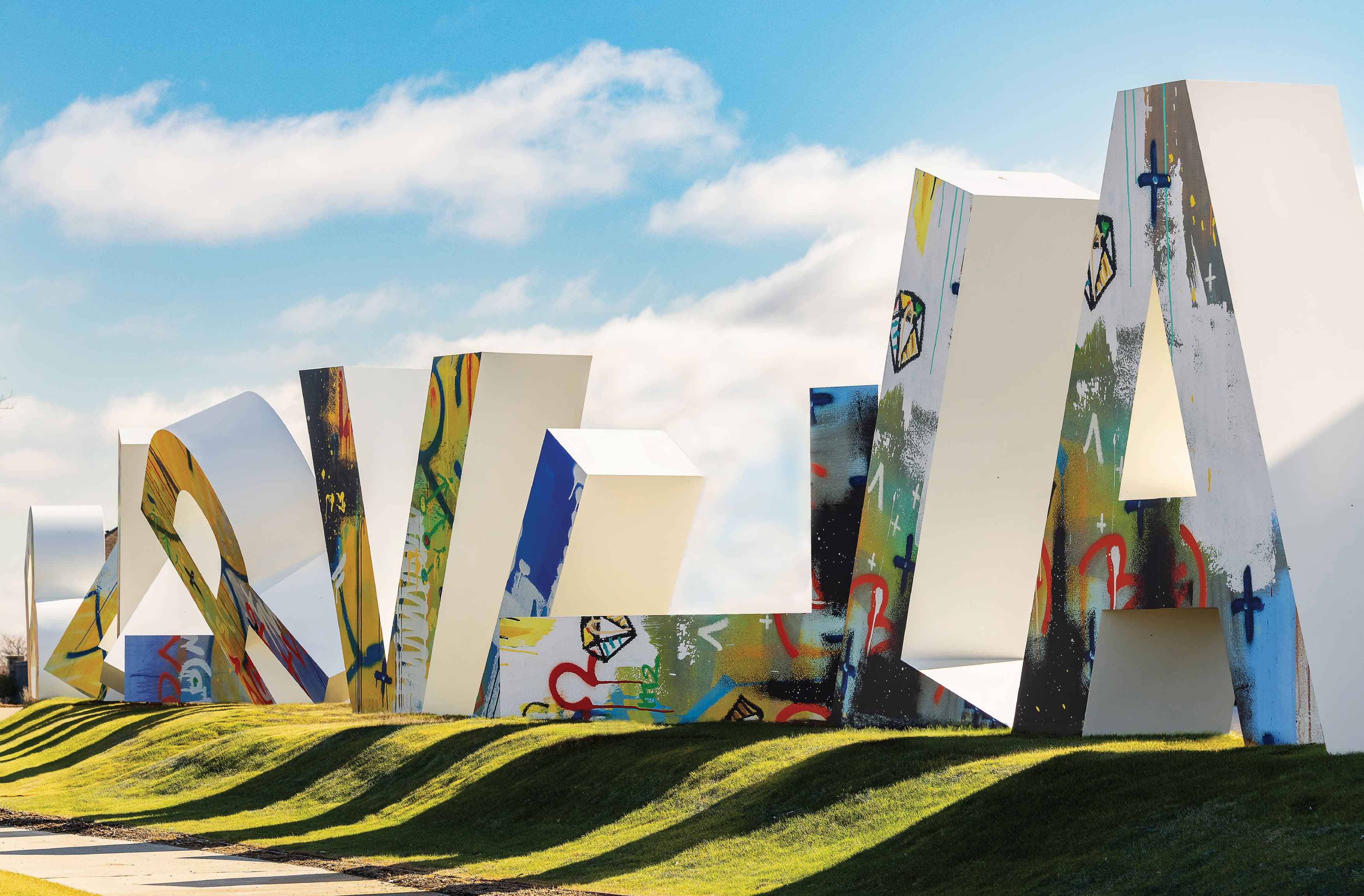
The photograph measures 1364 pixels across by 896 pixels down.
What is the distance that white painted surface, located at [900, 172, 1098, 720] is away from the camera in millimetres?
14242

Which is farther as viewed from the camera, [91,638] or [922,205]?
[91,638]

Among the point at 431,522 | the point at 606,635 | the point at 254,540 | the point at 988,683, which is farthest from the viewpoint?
the point at 254,540

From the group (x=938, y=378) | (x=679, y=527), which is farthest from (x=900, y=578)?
(x=679, y=527)

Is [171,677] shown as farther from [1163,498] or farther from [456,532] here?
[1163,498]

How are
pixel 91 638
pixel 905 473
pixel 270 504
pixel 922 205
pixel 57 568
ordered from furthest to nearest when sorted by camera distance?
pixel 57 568
pixel 91 638
pixel 270 504
pixel 922 205
pixel 905 473

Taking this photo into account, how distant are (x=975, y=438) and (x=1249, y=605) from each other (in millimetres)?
4445

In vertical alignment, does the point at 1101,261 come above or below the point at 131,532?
above

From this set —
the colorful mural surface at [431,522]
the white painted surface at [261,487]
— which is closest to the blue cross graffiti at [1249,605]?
the colorful mural surface at [431,522]

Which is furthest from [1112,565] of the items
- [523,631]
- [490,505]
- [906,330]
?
[490,505]

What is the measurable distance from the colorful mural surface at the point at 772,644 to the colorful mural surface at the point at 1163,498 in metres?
4.50

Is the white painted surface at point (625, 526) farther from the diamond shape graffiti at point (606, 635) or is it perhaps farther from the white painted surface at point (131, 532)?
the white painted surface at point (131, 532)

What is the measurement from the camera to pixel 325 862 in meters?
13.6

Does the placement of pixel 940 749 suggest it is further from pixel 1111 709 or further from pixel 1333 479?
pixel 1333 479

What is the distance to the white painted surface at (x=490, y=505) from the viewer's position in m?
21.0
